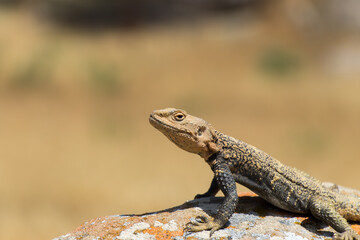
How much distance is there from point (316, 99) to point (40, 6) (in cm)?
1446

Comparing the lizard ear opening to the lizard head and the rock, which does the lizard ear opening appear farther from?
the rock

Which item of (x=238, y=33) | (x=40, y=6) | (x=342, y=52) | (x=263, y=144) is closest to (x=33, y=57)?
(x=40, y=6)

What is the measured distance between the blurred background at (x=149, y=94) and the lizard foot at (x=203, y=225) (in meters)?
5.18

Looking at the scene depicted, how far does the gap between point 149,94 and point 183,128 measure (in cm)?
1194

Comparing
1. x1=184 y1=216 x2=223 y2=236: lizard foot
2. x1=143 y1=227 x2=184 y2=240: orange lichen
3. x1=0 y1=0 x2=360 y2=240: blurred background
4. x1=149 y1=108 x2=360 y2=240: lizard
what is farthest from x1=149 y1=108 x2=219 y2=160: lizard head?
x1=0 y1=0 x2=360 y2=240: blurred background

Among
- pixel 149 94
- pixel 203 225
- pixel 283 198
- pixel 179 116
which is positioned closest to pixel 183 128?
pixel 179 116

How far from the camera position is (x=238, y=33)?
20.5 metres

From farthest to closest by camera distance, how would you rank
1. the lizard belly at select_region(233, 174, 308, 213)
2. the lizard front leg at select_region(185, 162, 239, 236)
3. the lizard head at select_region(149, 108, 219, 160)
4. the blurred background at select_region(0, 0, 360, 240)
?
the blurred background at select_region(0, 0, 360, 240), the lizard belly at select_region(233, 174, 308, 213), the lizard head at select_region(149, 108, 219, 160), the lizard front leg at select_region(185, 162, 239, 236)

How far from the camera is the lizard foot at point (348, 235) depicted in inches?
161

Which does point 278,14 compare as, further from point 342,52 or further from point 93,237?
point 93,237

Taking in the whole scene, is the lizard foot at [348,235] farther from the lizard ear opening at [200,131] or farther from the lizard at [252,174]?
the lizard ear opening at [200,131]

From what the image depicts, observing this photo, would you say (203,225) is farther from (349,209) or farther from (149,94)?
(149,94)

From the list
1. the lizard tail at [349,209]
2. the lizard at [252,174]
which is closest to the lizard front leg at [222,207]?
the lizard at [252,174]

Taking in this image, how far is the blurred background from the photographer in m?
10.6
